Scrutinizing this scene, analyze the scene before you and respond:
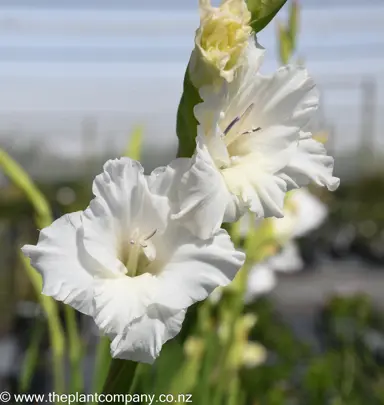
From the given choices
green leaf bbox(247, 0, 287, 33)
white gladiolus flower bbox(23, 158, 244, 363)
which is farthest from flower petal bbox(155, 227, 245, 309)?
green leaf bbox(247, 0, 287, 33)

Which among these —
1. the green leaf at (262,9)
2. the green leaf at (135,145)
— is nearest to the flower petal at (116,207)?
the green leaf at (262,9)

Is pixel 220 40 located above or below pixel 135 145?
above

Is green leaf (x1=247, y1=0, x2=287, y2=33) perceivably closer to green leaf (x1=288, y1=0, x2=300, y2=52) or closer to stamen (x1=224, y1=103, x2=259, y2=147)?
stamen (x1=224, y1=103, x2=259, y2=147)

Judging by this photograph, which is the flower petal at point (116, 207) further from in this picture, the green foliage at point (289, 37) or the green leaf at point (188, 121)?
the green foliage at point (289, 37)

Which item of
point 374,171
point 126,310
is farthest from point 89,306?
point 374,171

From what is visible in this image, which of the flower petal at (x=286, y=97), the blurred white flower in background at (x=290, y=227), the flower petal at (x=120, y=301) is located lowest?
the blurred white flower in background at (x=290, y=227)

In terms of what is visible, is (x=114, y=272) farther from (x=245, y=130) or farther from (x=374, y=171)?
(x=374, y=171)

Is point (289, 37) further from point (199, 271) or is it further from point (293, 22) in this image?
point (199, 271)

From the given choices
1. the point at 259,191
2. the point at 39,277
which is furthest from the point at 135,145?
the point at 259,191
